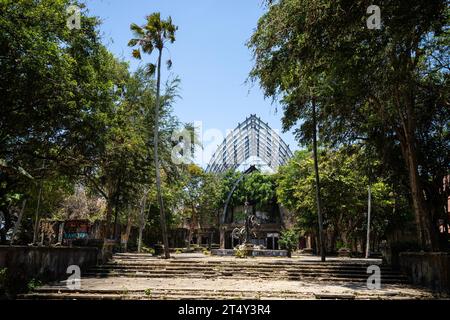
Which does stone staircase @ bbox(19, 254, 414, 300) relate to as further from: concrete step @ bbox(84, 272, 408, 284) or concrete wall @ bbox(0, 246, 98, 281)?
concrete wall @ bbox(0, 246, 98, 281)

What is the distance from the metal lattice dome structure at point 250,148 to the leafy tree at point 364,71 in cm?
3615

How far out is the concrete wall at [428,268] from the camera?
40.2 ft

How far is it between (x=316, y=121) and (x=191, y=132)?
10.3 metres

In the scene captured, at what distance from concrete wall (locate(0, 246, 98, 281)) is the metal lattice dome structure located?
4202cm

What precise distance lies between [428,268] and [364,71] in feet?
23.8

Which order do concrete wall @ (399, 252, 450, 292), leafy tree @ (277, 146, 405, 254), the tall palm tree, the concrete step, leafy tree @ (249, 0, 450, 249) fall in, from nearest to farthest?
1. leafy tree @ (249, 0, 450, 249)
2. concrete wall @ (399, 252, 450, 292)
3. the concrete step
4. the tall palm tree
5. leafy tree @ (277, 146, 405, 254)

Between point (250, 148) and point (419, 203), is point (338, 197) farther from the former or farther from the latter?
point (250, 148)

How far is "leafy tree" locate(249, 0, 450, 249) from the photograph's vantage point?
10.1m

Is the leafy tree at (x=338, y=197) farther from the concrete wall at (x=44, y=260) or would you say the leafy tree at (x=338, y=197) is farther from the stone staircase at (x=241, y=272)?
the concrete wall at (x=44, y=260)

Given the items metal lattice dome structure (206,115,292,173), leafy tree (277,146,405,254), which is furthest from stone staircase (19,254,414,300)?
metal lattice dome structure (206,115,292,173)

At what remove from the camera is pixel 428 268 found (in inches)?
531

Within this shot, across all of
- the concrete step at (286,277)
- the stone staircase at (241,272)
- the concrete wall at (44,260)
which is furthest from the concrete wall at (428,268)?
the concrete wall at (44,260)

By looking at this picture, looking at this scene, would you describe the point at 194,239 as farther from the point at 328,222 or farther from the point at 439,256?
the point at 439,256
